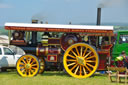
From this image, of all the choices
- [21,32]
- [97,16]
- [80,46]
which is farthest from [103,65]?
[97,16]

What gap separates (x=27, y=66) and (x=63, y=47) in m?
1.73

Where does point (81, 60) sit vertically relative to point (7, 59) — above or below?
above

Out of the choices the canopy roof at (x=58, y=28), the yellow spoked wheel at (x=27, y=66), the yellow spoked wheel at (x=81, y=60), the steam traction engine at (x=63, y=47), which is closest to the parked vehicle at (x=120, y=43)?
the steam traction engine at (x=63, y=47)

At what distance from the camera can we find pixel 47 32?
1315cm

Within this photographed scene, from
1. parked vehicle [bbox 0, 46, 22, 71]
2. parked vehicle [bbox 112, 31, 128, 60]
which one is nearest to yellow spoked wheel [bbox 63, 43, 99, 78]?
parked vehicle [bbox 112, 31, 128, 60]

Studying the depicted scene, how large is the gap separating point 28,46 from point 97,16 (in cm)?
684

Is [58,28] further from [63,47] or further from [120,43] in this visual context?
[120,43]

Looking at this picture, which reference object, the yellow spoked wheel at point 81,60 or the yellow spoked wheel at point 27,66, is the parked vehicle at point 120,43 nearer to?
the yellow spoked wheel at point 81,60

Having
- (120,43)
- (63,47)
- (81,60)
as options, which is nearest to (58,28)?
(63,47)

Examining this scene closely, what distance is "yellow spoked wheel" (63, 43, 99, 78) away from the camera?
40.8 ft

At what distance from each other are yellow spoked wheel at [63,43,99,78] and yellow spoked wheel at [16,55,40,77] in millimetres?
1273

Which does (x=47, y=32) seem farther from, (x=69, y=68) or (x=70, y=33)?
(x=69, y=68)

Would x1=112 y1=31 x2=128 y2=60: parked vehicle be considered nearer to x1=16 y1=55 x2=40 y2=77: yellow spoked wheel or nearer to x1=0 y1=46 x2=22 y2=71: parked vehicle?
x1=16 y1=55 x2=40 y2=77: yellow spoked wheel

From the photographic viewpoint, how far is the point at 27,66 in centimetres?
1257
